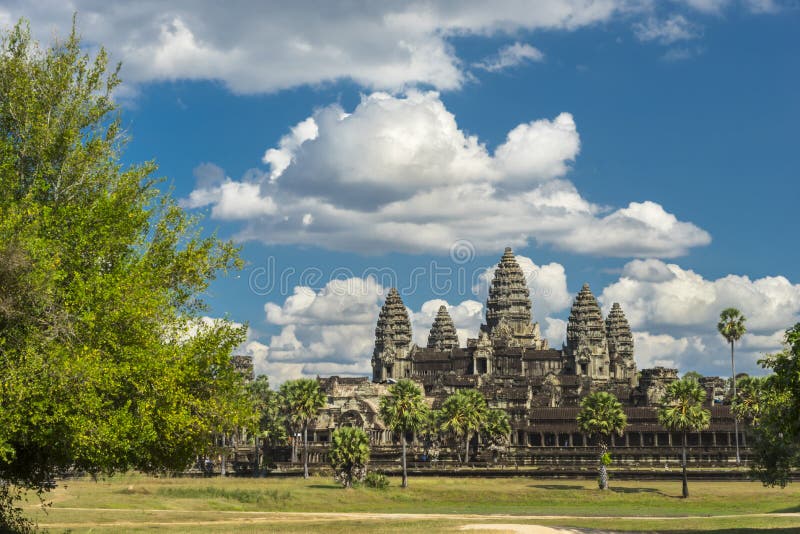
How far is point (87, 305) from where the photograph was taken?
31.1 metres

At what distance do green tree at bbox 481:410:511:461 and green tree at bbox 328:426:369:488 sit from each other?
96.1 feet

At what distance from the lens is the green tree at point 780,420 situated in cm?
3962

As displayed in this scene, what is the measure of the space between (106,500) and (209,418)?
44770 mm

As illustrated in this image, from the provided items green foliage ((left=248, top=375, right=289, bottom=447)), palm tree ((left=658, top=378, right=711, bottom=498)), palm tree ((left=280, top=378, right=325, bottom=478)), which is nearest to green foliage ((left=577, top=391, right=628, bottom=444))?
palm tree ((left=658, top=378, right=711, bottom=498))

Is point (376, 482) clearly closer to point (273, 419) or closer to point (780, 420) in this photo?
point (273, 419)

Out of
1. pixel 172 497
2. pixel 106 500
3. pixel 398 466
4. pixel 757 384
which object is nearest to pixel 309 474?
pixel 398 466

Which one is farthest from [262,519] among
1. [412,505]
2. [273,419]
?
[273,419]

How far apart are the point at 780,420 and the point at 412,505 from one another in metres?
53.0

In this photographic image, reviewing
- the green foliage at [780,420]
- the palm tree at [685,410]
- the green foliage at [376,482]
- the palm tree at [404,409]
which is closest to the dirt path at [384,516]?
the green foliage at [780,420]

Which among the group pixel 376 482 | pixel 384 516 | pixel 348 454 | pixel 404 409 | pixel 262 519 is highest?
pixel 404 409

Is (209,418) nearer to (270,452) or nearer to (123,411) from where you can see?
(123,411)

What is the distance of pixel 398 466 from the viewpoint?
398 ft

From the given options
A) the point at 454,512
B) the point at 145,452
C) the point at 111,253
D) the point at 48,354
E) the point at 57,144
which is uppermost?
the point at 57,144

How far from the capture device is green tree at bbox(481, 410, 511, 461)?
413 feet
